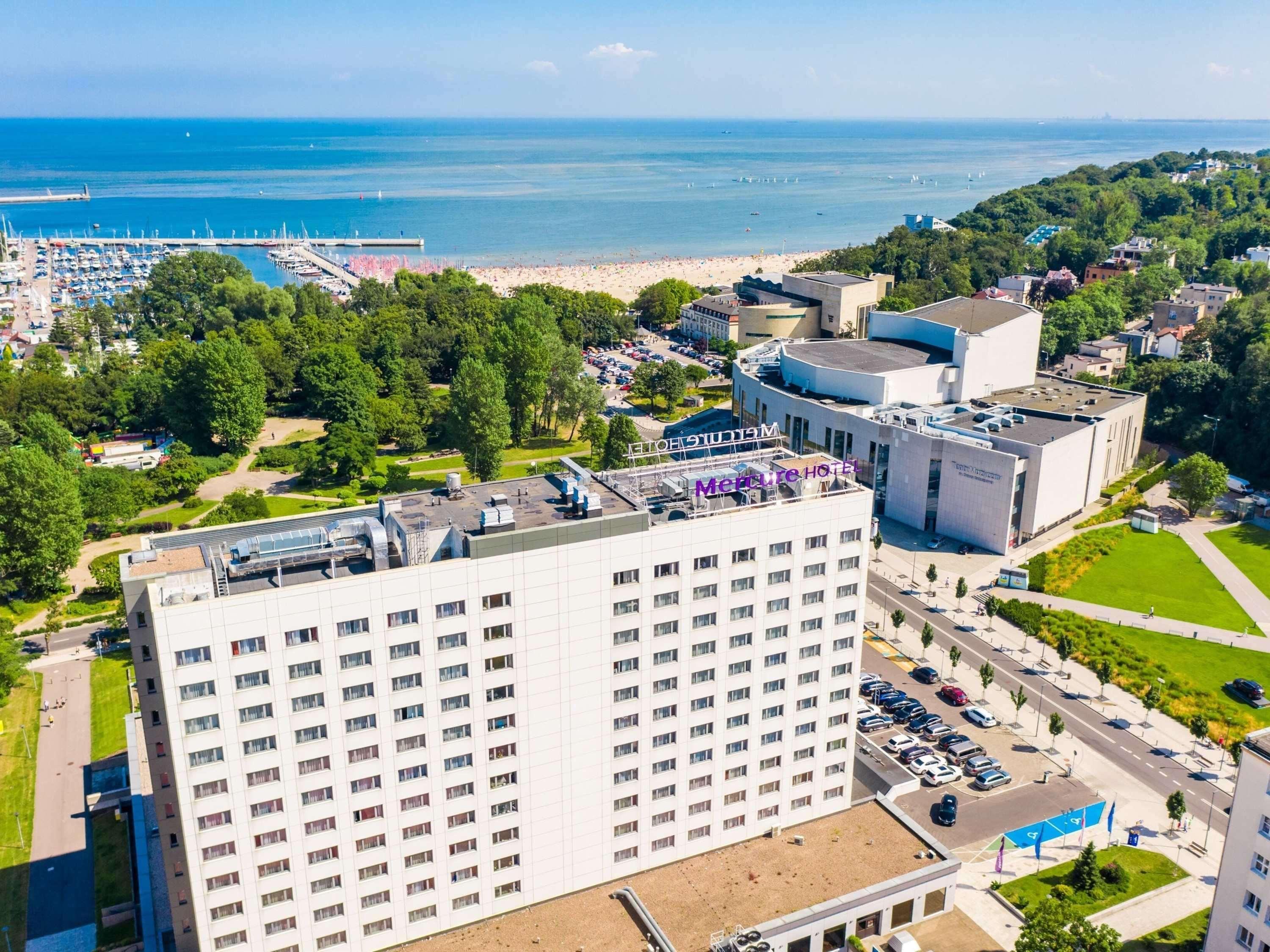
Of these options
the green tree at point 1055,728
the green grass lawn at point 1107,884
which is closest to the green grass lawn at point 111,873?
the green grass lawn at point 1107,884

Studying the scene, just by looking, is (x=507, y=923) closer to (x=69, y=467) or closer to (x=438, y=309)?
(x=69, y=467)

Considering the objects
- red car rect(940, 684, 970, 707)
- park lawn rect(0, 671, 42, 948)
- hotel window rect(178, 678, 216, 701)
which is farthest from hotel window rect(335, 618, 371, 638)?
red car rect(940, 684, 970, 707)

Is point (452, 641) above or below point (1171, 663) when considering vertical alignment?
above

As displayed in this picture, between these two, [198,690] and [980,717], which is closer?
[198,690]

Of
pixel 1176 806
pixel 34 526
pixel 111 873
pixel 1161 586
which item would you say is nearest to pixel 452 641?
pixel 111 873

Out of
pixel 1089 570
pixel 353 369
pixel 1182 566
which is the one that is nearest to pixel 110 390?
pixel 353 369

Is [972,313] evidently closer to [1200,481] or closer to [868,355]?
[868,355]

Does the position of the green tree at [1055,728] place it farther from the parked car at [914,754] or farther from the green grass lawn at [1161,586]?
the green grass lawn at [1161,586]
